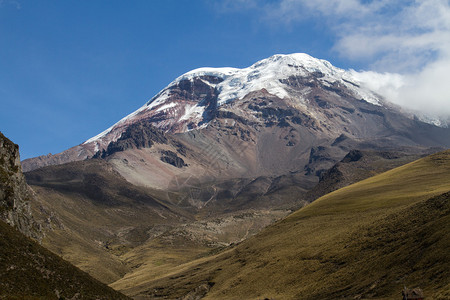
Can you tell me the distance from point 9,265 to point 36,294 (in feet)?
17.9

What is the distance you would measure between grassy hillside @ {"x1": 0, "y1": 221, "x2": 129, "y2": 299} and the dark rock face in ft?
62.0

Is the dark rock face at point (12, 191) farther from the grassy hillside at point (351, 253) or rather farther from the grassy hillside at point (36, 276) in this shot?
the grassy hillside at point (351, 253)

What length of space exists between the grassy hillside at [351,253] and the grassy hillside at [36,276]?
1422 inches

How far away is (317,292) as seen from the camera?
266 ft

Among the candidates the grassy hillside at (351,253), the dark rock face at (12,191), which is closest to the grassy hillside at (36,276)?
the dark rock face at (12,191)

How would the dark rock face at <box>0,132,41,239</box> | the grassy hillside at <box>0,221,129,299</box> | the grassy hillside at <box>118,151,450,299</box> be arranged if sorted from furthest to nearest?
the dark rock face at <box>0,132,41,239</box> < the grassy hillside at <box>118,151,450,299</box> < the grassy hillside at <box>0,221,129,299</box>

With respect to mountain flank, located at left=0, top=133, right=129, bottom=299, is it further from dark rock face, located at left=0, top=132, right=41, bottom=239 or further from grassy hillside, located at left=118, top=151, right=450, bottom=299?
Answer: grassy hillside, located at left=118, top=151, right=450, bottom=299

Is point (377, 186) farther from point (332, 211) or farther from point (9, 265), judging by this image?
point (9, 265)

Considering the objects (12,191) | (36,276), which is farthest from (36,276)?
(12,191)

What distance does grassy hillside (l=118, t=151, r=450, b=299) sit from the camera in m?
68.2

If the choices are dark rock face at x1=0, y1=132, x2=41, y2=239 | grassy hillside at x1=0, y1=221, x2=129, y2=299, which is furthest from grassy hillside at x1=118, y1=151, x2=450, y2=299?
dark rock face at x1=0, y1=132, x2=41, y2=239

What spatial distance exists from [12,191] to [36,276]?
33.6m

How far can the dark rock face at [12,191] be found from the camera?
8606cm

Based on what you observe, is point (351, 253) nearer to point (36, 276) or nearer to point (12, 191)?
point (36, 276)
